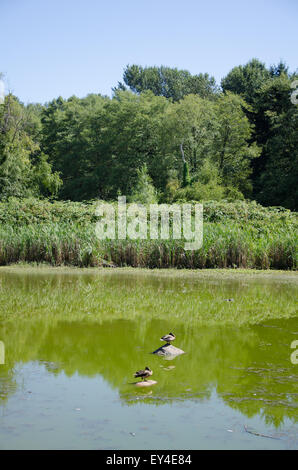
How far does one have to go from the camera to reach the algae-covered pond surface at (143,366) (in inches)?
174

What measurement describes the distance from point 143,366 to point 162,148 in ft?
114

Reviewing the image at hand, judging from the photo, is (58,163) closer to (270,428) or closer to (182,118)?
(182,118)

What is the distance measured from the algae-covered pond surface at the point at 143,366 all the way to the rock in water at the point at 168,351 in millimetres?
141

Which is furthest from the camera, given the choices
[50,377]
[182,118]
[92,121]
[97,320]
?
[92,121]

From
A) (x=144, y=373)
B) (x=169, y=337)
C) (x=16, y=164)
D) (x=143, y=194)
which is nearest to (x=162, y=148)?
(x=143, y=194)

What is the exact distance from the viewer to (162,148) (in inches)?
1574

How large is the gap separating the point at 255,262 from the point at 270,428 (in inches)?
408

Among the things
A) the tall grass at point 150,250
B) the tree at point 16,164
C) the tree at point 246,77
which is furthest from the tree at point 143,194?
the tree at point 246,77

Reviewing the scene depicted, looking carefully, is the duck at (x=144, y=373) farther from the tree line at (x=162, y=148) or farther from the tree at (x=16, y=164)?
the tree at (x=16, y=164)

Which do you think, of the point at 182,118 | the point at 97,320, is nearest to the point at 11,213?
the point at 97,320

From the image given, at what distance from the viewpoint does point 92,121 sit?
4328 cm

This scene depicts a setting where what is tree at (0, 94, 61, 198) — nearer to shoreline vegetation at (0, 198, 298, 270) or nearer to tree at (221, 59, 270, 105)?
shoreline vegetation at (0, 198, 298, 270)

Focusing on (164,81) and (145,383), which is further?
(164,81)

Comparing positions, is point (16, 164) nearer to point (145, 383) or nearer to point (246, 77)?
point (246, 77)
